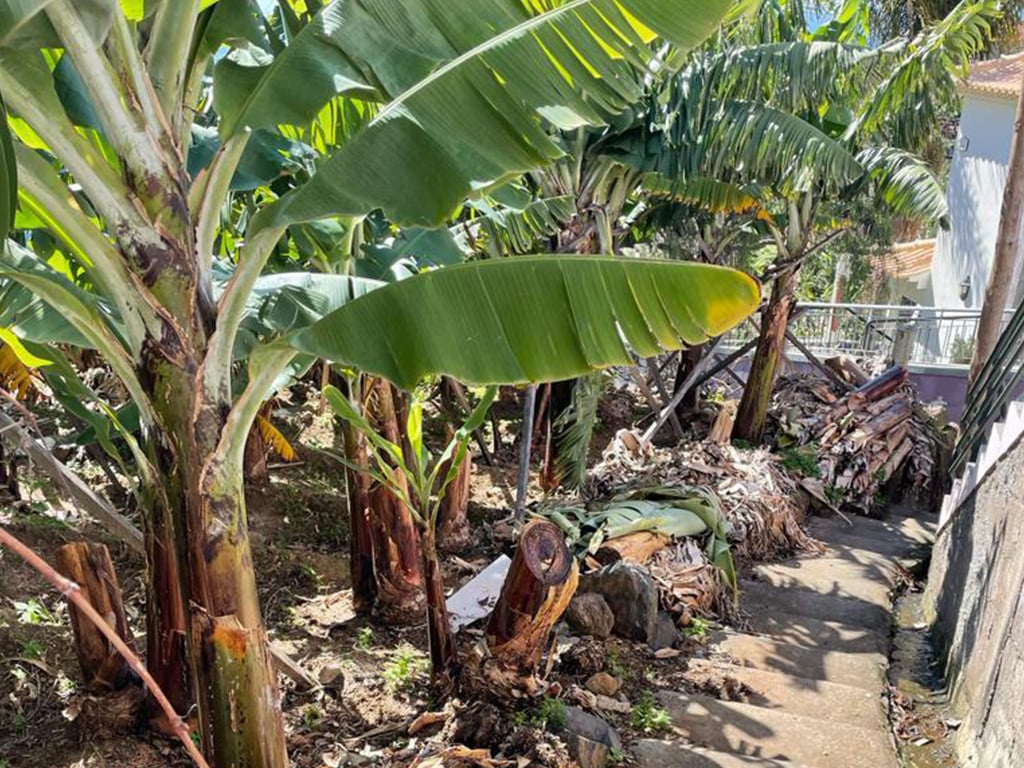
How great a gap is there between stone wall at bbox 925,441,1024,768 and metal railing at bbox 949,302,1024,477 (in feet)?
2.27

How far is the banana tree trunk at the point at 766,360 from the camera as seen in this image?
9375 mm

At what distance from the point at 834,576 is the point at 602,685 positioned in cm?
358

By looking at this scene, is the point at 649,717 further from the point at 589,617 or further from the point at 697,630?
the point at 697,630

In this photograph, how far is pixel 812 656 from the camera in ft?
16.8

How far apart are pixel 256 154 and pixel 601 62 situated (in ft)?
4.67

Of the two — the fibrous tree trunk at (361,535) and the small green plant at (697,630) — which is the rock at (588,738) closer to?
the small green plant at (697,630)

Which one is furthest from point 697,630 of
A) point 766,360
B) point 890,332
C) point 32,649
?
point 890,332

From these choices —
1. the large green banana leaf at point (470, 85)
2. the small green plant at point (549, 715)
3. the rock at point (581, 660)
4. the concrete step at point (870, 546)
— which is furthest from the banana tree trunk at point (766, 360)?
the large green banana leaf at point (470, 85)

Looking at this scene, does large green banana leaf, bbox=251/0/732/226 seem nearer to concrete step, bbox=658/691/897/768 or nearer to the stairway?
the stairway

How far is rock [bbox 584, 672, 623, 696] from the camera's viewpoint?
13.4ft

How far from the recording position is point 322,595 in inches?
207

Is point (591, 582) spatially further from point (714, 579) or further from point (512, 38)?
point (512, 38)

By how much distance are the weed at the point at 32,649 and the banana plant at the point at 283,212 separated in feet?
6.03

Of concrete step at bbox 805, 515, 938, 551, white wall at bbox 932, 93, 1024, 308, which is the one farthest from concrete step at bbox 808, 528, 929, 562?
white wall at bbox 932, 93, 1024, 308
